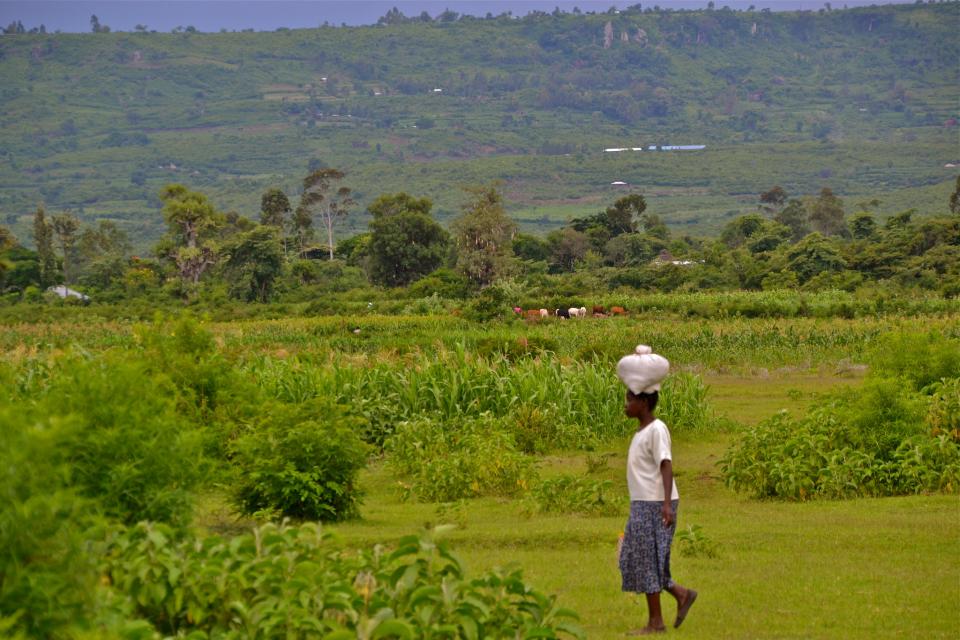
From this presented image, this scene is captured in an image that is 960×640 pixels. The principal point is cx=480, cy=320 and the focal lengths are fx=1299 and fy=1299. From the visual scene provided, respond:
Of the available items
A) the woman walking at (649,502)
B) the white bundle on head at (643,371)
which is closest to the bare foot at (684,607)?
the woman walking at (649,502)

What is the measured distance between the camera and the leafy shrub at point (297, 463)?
38.0 ft

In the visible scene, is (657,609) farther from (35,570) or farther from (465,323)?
(465,323)

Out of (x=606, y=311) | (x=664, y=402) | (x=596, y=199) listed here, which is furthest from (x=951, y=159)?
(x=664, y=402)

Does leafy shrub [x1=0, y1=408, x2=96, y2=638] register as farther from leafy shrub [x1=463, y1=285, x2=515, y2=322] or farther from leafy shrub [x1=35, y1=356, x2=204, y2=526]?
leafy shrub [x1=463, y1=285, x2=515, y2=322]

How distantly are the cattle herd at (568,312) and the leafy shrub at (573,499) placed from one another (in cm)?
3167

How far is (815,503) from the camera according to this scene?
509 inches

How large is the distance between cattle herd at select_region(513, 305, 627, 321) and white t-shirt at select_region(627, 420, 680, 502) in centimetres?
3673

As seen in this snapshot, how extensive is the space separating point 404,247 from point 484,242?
15.2ft

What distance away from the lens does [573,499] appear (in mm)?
12898

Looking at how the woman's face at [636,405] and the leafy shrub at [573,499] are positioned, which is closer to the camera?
the woman's face at [636,405]

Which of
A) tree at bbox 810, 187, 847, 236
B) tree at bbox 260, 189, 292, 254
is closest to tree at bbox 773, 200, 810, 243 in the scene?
tree at bbox 810, 187, 847, 236

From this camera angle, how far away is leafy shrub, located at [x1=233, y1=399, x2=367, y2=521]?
1159 cm

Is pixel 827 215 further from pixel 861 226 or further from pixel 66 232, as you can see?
pixel 66 232

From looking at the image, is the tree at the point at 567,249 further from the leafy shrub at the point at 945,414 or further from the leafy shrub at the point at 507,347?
the leafy shrub at the point at 945,414
